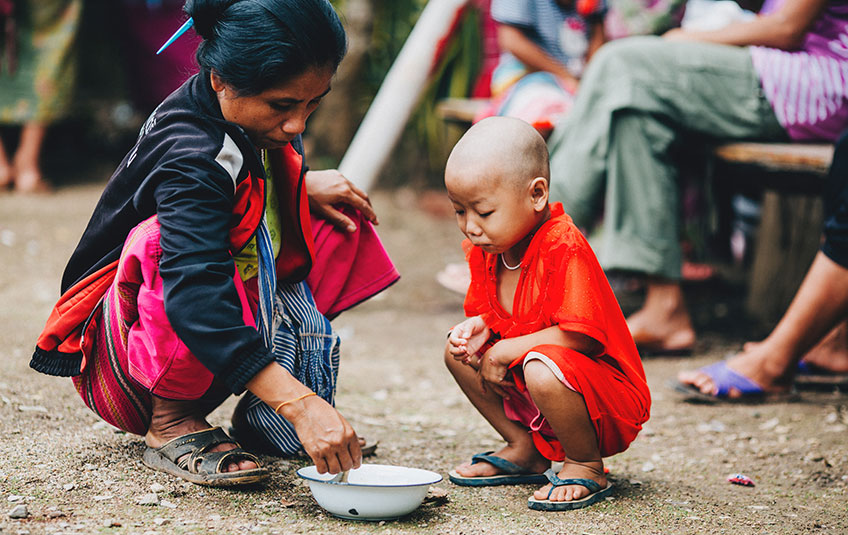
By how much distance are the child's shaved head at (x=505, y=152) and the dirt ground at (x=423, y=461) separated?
29.6 inches

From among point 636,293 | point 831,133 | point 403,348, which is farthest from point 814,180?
point 403,348

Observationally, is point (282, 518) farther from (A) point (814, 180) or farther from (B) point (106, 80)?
(B) point (106, 80)

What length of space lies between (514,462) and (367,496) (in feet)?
1.61

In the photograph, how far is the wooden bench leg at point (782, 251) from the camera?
13.6ft

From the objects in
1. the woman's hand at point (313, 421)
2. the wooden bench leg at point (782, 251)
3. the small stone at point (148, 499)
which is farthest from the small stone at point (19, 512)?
the wooden bench leg at point (782, 251)

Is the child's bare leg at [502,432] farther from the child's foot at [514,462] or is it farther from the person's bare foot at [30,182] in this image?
the person's bare foot at [30,182]

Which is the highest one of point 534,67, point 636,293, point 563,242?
Result: point 534,67

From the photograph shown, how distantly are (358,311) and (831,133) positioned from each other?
2.16m

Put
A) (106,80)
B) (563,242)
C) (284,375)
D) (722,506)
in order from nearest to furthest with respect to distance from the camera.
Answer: (284,375) → (563,242) → (722,506) → (106,80)

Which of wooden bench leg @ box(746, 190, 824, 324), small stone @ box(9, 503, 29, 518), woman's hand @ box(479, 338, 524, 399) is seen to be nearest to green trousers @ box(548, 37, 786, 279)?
wooden bench leg @ box(746, 190, 824, 324)

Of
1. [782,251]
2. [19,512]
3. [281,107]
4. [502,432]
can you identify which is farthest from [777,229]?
[19,512]

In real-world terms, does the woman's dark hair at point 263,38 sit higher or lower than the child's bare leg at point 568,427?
higher

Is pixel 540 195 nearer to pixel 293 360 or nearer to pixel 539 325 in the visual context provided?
pixel 539 325

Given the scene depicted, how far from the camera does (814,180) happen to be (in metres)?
3.41
